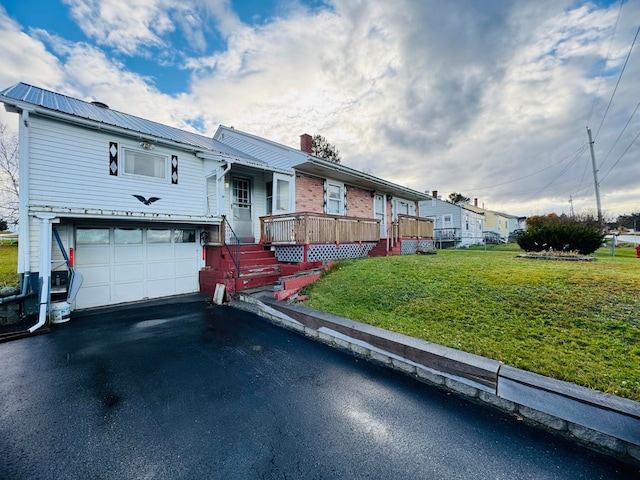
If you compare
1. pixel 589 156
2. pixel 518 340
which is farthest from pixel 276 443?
pixel 589 156

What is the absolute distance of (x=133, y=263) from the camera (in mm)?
8148

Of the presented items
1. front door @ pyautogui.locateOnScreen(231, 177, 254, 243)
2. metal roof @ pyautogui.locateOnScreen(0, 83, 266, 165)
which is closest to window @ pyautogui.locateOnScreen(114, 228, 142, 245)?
metal roof @ pyautogui.locateOnScreen(0, 83, 266, 165)

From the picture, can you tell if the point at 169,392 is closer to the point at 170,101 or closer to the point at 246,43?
the point at 246,43

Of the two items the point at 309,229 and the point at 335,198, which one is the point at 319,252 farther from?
the point at 335,198

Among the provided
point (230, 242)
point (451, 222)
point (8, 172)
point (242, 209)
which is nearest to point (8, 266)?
point (8, 172)

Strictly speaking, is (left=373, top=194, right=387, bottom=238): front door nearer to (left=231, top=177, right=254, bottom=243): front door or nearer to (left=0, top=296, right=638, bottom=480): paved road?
(left=231, top=177, right=254, bottom=243): front door

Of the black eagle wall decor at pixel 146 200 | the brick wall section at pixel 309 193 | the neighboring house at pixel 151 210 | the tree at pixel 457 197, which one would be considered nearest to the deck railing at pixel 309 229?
the neighboring house at pixel 151 210

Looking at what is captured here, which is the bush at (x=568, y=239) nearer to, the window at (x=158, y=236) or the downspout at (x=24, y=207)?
the window at (x=158, y=236)

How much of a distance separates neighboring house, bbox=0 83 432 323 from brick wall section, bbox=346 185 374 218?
1392 mm

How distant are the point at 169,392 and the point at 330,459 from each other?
2250mm

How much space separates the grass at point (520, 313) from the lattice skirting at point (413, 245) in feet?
16.2

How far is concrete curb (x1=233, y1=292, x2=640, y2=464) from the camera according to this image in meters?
2.23

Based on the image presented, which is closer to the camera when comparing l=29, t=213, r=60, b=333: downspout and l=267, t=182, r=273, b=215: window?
l=29, t=213, r=60, b=333: downspout

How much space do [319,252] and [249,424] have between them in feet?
21.5
